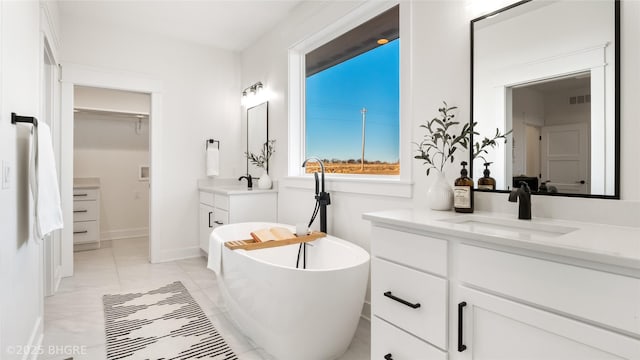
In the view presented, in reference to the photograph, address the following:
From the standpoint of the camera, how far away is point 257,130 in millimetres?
4230

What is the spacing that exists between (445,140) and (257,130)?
2844 mm

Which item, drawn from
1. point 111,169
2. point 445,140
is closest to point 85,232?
point 111,169

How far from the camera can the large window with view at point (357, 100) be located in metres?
2.63

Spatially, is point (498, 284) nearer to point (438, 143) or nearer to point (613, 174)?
point (613, 174)

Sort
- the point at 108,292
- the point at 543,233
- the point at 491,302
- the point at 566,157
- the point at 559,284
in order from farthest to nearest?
the point at 108,292 → the point at 566,157 → the point at 543,233 → the point at 491,302 → the point at 559,284

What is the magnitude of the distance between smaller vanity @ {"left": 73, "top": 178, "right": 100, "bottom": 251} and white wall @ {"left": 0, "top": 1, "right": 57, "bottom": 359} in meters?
2.90

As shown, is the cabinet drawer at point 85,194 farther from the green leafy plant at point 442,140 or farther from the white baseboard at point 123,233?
the green leafy plant at point 442,140

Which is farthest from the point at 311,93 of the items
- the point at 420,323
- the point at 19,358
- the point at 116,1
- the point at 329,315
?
the point at 19,358

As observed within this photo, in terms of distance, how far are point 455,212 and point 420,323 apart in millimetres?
619

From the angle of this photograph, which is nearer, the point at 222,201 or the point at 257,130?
the point at 222,201

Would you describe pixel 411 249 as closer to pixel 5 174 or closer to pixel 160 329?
pixel 5 174

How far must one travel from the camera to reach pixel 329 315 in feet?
6.08

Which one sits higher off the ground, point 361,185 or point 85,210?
point 361,185

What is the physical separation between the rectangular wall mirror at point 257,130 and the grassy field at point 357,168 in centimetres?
88
